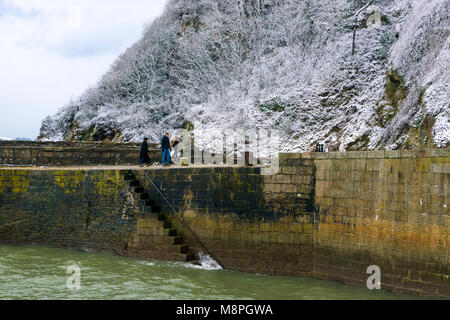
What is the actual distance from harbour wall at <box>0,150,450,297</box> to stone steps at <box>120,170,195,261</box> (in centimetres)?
4

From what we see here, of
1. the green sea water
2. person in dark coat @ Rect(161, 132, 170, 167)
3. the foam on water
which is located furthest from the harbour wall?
person in dark coat @ Rect(161, 132, 170, 167)

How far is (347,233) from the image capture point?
11.8 meters

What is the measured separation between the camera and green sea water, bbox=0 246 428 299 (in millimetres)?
10961

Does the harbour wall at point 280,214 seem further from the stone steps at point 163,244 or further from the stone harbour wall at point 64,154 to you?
the stone harbour wall at point 64,154

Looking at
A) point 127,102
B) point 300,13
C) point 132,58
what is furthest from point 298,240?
point 132,58

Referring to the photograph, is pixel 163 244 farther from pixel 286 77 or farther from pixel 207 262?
pixel 286 77

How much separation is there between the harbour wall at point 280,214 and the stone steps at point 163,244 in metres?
0.04

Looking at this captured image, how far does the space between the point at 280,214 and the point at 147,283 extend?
380 cm
